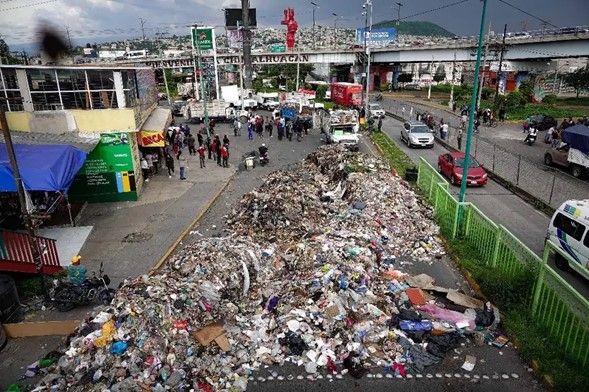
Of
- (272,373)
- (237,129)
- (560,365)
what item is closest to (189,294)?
(272,373)

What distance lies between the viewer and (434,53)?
2662 inches

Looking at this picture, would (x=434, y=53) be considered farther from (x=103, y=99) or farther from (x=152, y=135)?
(x=103, y=99)

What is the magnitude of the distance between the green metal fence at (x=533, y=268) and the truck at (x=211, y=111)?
31757mm

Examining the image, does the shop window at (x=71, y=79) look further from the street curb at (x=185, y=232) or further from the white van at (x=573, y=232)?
the white van at (x=573, y=232)

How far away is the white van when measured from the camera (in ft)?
34.1

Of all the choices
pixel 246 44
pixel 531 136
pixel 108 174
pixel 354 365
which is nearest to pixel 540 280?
pixel 354 365

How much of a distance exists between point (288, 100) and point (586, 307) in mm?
42978

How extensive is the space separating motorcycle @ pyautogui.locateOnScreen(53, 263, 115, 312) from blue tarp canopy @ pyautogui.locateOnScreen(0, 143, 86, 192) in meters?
3.30

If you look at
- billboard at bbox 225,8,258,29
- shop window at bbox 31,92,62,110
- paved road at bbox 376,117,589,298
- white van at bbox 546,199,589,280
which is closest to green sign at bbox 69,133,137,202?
shop window at bbox 31,92,62,110

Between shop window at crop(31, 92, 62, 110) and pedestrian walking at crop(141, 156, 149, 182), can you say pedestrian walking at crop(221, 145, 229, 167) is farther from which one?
shop window at crop(31, 92, 62, 110)

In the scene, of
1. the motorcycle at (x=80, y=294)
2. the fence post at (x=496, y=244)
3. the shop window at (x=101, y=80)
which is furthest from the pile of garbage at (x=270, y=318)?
the shop window at (x=101, y=80)

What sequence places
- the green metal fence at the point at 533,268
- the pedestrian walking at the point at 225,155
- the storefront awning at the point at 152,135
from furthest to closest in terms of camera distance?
1. the pedestrian walking at the point at 225,155
2. the storefront awning at the point at 152,135
3. the green metal fence at the point at 533,268

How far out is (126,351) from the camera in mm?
7676

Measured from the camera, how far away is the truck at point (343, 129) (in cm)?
2845
